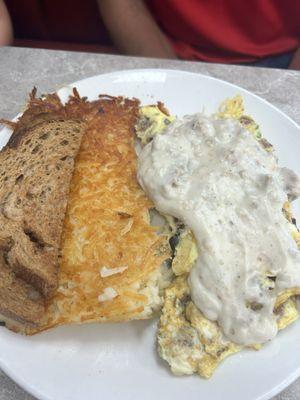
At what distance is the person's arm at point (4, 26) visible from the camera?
2.30 m

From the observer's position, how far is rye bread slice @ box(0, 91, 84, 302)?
128cm

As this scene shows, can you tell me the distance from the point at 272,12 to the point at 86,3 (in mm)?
967

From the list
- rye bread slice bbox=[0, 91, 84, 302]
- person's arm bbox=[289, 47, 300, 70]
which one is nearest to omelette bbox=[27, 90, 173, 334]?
rye bread slice bbox=[0, 91, 84, 302]

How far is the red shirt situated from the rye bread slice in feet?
2.86

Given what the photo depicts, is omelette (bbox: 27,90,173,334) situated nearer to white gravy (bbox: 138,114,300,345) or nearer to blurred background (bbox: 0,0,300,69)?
white gravy (bbox: 138,114,300,345)

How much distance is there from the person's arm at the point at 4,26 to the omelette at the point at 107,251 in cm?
116

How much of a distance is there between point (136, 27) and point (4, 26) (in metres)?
0.64

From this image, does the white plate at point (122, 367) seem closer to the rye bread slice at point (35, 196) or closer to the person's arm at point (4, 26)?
the rye bread slice at point (35, 196)

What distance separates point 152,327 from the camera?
1.33m

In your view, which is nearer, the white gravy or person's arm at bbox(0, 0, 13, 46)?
the white gravy

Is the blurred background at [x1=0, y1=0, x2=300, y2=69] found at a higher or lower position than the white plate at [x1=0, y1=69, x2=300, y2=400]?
higher

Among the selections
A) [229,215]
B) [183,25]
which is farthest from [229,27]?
[229,215]

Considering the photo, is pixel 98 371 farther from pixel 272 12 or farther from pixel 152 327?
pixel 272 12

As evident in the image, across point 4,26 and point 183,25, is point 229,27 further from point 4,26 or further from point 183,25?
point 4,26
